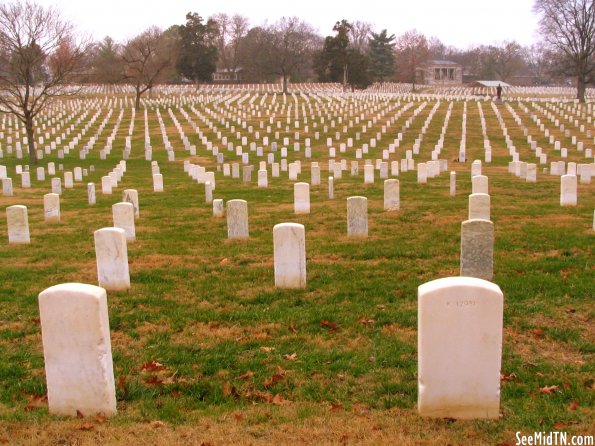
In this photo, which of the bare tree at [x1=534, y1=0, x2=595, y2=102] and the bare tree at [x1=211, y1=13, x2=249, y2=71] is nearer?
the bare tree at [x1=534, y1=0, x2=595, y2=102]

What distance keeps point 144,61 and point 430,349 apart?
5187 cm

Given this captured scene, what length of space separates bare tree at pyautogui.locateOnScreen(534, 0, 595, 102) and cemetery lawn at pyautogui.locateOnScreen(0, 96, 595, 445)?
48.9 m

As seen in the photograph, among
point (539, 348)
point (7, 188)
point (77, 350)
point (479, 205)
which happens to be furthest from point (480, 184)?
point (7, 188)

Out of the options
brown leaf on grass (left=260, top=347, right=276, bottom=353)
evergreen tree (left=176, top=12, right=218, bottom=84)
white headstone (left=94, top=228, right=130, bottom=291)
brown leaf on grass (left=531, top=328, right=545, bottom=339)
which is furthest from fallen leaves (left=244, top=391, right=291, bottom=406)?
evergreen tree (left=176, top=12, right=218, bottom=84)

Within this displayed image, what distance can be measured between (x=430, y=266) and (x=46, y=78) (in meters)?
28.9

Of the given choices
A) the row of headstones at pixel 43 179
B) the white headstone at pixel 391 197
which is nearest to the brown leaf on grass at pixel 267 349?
the white headstone at pixel 391 197

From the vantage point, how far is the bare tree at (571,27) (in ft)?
185

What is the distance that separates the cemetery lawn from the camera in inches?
168

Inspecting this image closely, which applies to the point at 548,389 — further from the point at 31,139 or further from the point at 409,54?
the point at 409,54

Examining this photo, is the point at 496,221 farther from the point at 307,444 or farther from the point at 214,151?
the point at 214,151

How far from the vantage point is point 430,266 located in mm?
8484

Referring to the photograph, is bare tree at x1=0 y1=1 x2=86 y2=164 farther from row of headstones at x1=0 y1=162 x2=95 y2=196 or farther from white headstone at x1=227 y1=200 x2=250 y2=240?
white headstone at x1=227 y1=200 x2=250 y2=240

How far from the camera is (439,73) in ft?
344

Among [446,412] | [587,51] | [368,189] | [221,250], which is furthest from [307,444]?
[587,51]
